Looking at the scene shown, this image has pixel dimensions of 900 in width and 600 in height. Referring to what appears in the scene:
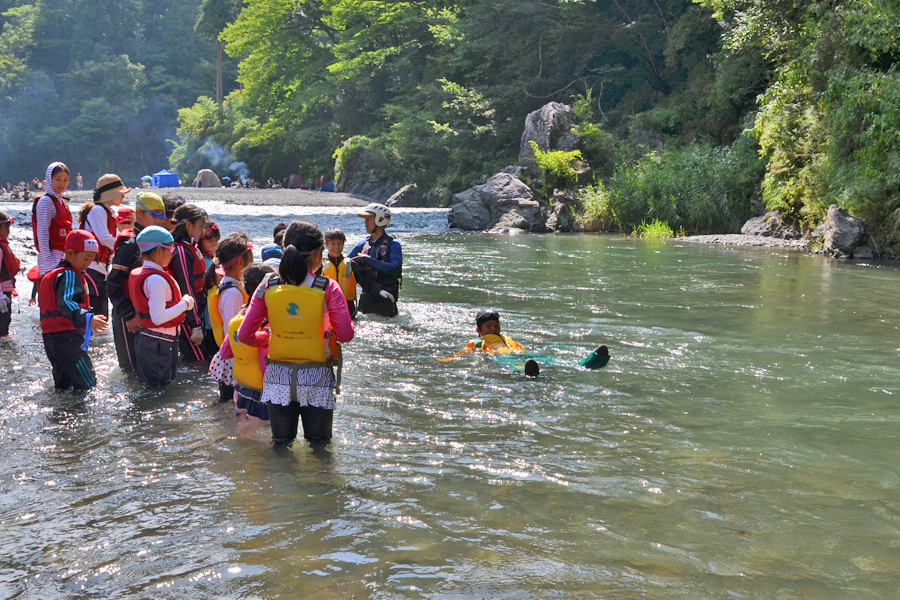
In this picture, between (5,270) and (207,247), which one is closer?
(207,247)

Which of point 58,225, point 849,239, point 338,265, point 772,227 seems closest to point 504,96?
point 772,227

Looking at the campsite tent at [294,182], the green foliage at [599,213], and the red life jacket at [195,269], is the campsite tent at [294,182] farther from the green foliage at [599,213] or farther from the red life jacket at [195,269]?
the red life jacket at [195,269]

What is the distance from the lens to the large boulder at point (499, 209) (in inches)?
1048

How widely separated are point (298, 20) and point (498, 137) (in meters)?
21.1

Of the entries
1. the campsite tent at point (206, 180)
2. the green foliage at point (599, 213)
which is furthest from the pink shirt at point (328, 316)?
the campsite tent at point (206, 180)

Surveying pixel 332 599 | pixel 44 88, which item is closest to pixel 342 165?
pixel 44 88

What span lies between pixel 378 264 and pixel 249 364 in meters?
3.84

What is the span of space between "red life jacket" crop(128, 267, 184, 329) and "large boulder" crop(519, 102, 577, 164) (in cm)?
2434

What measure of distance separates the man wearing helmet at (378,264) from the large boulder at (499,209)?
666 inches

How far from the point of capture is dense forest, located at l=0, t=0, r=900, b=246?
18625 mm

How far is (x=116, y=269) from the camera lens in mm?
6188

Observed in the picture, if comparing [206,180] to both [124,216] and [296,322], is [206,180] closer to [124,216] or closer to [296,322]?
[124,216]

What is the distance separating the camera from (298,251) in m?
4.52

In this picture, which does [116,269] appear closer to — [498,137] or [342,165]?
[498,137]
